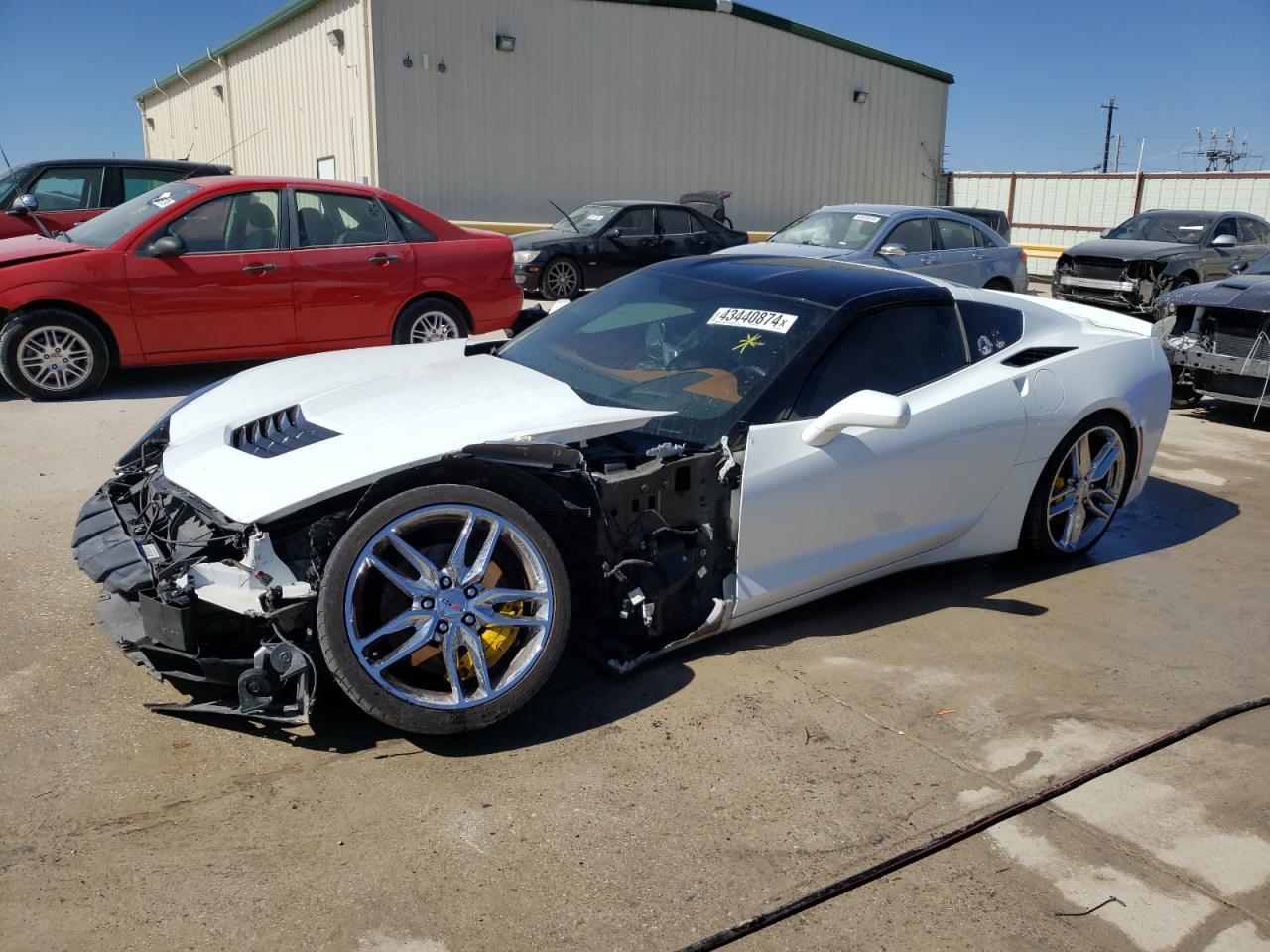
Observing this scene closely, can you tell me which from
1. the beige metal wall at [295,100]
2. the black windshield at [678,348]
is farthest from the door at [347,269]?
the beige metal wall at [295,100]

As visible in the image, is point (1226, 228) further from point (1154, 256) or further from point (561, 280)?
point (561, 280)

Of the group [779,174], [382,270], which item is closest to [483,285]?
[382,270]

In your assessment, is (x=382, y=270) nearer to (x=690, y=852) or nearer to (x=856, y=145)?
(x=690, y=852)

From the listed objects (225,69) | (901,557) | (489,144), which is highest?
(225,69)

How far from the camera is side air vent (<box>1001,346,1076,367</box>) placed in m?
4.60

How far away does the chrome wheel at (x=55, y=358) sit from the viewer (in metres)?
7.39

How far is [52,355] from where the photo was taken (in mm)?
7445

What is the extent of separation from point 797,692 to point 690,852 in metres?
1.00

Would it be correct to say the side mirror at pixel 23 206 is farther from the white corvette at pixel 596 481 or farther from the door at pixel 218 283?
the white corvette at pixel 596 481

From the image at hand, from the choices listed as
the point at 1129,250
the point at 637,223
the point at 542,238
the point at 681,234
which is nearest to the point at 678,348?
the point at 542,238

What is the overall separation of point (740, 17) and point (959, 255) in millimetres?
12963

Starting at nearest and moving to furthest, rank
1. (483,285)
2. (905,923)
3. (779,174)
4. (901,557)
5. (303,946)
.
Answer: (303,946)
(905,923)
(901,557)
(483,285)
(779,174)

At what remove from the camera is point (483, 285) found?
29.0ft

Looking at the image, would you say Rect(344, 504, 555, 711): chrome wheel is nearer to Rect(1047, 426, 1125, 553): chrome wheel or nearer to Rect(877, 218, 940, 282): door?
Rect(1047, 426, 1125, 553): chrome wheel
